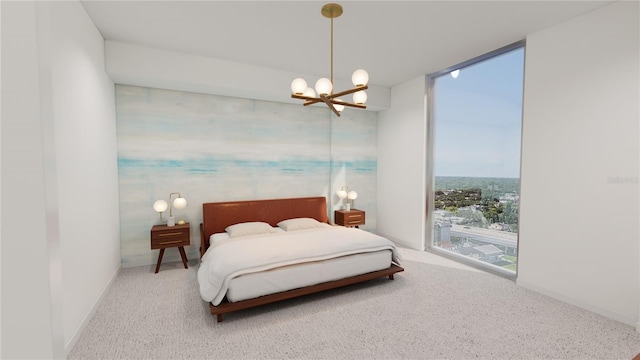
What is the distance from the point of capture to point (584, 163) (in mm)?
2646

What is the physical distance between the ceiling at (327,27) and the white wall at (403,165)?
3.00ft

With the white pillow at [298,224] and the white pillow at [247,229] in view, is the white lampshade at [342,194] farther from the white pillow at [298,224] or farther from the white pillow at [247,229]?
the white pillow at [247,229]

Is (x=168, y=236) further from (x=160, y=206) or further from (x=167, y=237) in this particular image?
(x=160, y=206)

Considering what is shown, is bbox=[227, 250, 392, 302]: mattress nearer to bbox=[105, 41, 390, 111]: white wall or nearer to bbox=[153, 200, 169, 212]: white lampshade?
bbox=[153, 200, 169, 212]: white lampshade

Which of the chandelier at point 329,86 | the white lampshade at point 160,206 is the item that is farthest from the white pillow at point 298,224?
the chandelier at point 329,86

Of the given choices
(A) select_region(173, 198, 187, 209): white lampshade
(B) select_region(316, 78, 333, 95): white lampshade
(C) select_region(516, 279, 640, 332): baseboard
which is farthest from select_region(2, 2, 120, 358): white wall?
(C) select_region(516, 279, 640, 332): baseboard

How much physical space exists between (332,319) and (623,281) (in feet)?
8.52

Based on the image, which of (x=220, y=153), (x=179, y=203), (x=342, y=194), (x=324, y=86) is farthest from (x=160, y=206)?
(x=342, y=194)

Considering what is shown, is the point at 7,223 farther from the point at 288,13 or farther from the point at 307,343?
the point at 288,13

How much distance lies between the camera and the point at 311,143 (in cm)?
491

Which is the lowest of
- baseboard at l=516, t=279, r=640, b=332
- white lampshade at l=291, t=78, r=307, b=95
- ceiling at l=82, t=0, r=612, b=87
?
baseboard at l=516, t=279, r=640, b=332

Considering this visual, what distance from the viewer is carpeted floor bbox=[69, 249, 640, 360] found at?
2.07 meters

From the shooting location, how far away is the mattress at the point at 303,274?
8.27ft

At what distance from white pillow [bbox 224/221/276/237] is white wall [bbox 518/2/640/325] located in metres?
3.20
